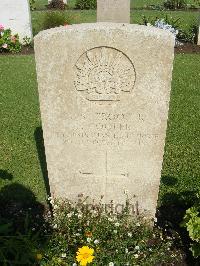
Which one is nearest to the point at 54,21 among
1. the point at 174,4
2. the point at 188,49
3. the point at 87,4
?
the point at 188,49

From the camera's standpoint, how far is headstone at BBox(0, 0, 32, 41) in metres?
10.8

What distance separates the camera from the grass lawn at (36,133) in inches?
183

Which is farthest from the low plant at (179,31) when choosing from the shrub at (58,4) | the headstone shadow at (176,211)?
the shrub at (58,4)

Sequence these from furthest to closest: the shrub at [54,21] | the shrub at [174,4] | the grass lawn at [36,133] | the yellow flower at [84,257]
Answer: the shrub at [174,4] → the shrub at [54,21] → the grass lawn at [36,133] → the yellow flower at [84,257]

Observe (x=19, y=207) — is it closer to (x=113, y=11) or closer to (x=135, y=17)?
(x=113, y=11)

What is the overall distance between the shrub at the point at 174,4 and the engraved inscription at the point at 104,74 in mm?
16140

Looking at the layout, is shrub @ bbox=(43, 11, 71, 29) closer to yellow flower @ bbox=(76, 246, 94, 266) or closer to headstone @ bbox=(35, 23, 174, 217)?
headstone @ bbox=(35, 23, 174, 217)

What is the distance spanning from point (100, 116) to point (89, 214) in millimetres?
1051

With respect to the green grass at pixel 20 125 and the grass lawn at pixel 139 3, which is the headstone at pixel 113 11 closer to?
the green grass at pixel 20 125

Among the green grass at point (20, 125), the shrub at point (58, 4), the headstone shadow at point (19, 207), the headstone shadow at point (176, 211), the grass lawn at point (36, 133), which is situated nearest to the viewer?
the headstone shadow at point (176, 211)

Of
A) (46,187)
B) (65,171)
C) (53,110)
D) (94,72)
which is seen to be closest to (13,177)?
(46,187)

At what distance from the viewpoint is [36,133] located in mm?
5996

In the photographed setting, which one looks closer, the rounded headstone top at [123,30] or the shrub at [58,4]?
the rounded headstone top at [123,30]

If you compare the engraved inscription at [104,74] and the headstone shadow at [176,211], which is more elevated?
the engraved inscription at [104,74]
